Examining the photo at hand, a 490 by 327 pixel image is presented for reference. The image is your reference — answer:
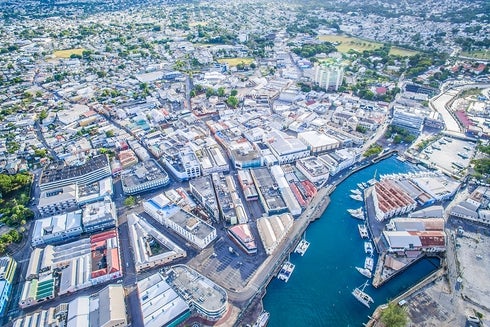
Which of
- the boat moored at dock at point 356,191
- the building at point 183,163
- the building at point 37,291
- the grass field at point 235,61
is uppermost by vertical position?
the grass field at point 235,61

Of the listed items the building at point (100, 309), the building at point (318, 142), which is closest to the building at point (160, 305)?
the building at point (100, 309)

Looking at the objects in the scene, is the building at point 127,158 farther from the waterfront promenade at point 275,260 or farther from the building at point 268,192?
the waterfront promenade at point 275,260

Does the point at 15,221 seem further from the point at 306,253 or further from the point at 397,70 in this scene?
the point at 397,70

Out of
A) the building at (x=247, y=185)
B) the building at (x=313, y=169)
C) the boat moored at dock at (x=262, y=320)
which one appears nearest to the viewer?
the boat moored at dock at (x=262, y=320)

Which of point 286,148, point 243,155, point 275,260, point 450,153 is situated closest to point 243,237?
point 275,260

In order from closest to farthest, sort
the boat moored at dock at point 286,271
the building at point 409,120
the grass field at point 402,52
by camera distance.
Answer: the boat moored at dock at point 286,271 → the building at point 409,120 → the grass field at point 402,52
